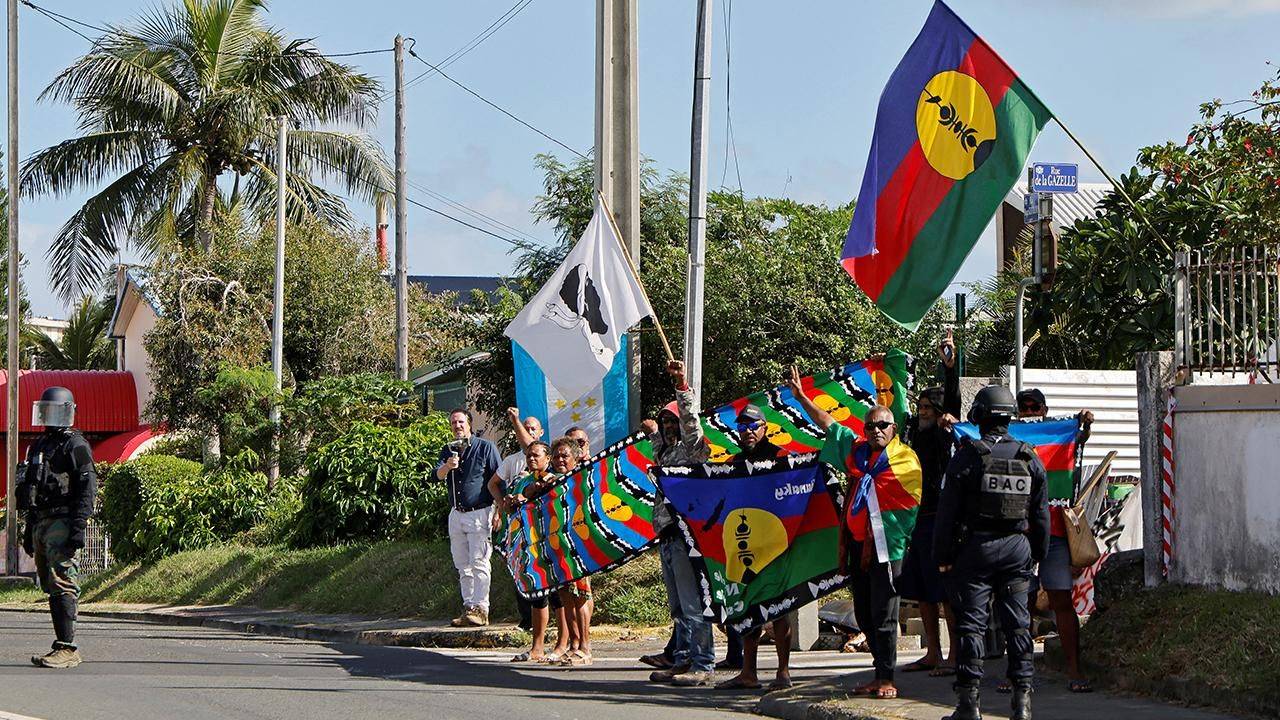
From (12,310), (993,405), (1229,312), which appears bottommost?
(993,405)

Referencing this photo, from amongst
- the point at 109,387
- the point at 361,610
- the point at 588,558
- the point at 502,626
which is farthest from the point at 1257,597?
the point at 109,387

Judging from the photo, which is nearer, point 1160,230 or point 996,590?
point 996,590

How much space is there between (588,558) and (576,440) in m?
1.01

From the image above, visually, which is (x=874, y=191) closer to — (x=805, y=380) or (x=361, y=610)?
(x=805, y=380)

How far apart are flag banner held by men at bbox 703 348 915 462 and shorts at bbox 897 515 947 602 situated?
0.99m

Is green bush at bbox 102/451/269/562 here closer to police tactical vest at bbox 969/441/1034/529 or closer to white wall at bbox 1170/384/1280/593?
white wall at bbox 1170/384/1280/593

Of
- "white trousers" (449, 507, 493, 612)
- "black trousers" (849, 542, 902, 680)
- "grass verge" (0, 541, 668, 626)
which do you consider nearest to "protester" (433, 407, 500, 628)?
"white trousers" (449, 507, 493, 612)

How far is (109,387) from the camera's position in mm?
40469

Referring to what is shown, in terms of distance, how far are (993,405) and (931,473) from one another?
159 centimetres

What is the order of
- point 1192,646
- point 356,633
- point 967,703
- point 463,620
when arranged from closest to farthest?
point 967,703, point 1192,646, point 463,620, point 356,633

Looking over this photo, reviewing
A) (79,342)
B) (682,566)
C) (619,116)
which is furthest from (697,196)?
(79,342)

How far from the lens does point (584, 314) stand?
46.3ft

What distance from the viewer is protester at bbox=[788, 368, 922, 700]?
31.2 feet

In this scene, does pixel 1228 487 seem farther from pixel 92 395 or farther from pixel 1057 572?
pixel 92 395
